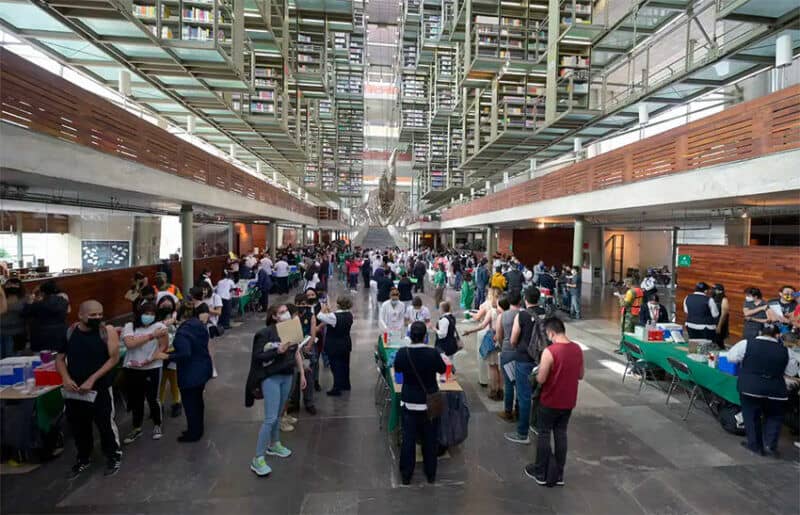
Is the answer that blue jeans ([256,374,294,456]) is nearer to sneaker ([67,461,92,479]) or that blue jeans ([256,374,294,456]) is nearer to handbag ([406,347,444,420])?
handbag ([406,347,444,420])

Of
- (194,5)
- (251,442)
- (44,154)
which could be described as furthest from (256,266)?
(251,442)

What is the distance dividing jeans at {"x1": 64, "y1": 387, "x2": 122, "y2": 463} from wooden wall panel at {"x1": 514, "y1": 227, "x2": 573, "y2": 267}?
802 inches

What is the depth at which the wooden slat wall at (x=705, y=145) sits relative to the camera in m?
5.14

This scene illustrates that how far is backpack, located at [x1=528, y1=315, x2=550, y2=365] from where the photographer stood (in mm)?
4195

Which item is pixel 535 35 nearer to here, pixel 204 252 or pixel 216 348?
pixel 216 348

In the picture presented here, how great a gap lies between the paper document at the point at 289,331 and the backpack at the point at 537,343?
2387mm

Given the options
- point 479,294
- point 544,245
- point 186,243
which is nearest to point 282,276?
point 186,243

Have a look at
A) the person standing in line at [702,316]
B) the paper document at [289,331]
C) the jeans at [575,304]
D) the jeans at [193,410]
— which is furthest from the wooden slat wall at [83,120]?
the jeans at [575,304]

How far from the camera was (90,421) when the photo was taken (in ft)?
12.1

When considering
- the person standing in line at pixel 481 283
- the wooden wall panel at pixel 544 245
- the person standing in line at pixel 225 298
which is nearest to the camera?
the person standing in line at pixel 225 298

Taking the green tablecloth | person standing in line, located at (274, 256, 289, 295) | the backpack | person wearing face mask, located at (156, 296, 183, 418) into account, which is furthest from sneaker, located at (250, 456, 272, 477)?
person standing in line, located at (274, 256, 289, 295)

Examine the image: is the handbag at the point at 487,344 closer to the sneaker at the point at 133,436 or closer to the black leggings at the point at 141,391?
the black leggings at the point at 141,391

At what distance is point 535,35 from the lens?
41.1 feet

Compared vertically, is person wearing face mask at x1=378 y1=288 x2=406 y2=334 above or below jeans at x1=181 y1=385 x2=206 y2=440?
above
